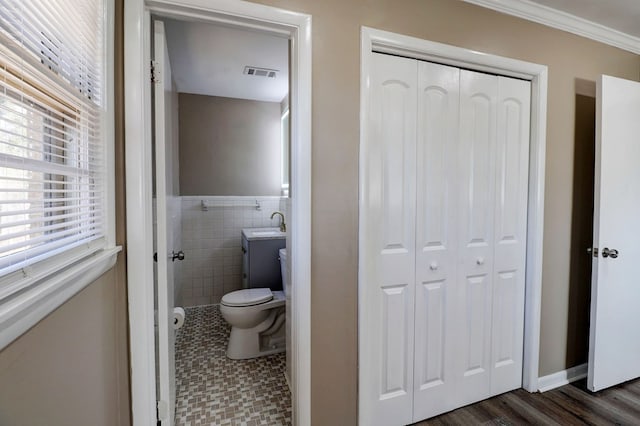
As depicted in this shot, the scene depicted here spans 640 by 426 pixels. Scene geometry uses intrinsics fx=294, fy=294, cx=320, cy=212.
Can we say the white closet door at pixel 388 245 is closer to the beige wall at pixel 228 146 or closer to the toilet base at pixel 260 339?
the toilet base at pixel 260 339

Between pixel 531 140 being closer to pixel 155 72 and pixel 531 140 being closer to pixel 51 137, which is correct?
pixel 155 72

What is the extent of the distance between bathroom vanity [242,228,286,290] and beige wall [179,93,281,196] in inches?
35.9

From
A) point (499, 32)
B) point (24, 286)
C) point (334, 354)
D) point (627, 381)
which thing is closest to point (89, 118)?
point (24, 286)

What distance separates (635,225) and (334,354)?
220cm

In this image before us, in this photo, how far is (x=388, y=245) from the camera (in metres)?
1.55

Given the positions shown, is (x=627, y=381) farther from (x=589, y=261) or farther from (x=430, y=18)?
(x=430, y=18)

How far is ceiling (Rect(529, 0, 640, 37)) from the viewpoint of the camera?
1.72 metres

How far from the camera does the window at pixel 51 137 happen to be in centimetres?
53

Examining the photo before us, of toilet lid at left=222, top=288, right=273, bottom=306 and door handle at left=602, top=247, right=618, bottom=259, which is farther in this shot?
toilet lid at left=222, top=288, right=273, bottom=306

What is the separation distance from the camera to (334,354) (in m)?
1.45

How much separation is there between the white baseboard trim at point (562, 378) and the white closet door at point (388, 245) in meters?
1.02

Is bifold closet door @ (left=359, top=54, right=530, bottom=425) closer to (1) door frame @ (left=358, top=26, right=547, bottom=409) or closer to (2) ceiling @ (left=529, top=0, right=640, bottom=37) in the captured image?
(1) door frame @ (left=358, top=26, right=547, bottom=409)

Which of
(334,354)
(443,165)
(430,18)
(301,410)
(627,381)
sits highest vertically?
(430,18)

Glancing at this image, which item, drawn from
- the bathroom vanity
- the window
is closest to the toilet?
the bathroom vanity
